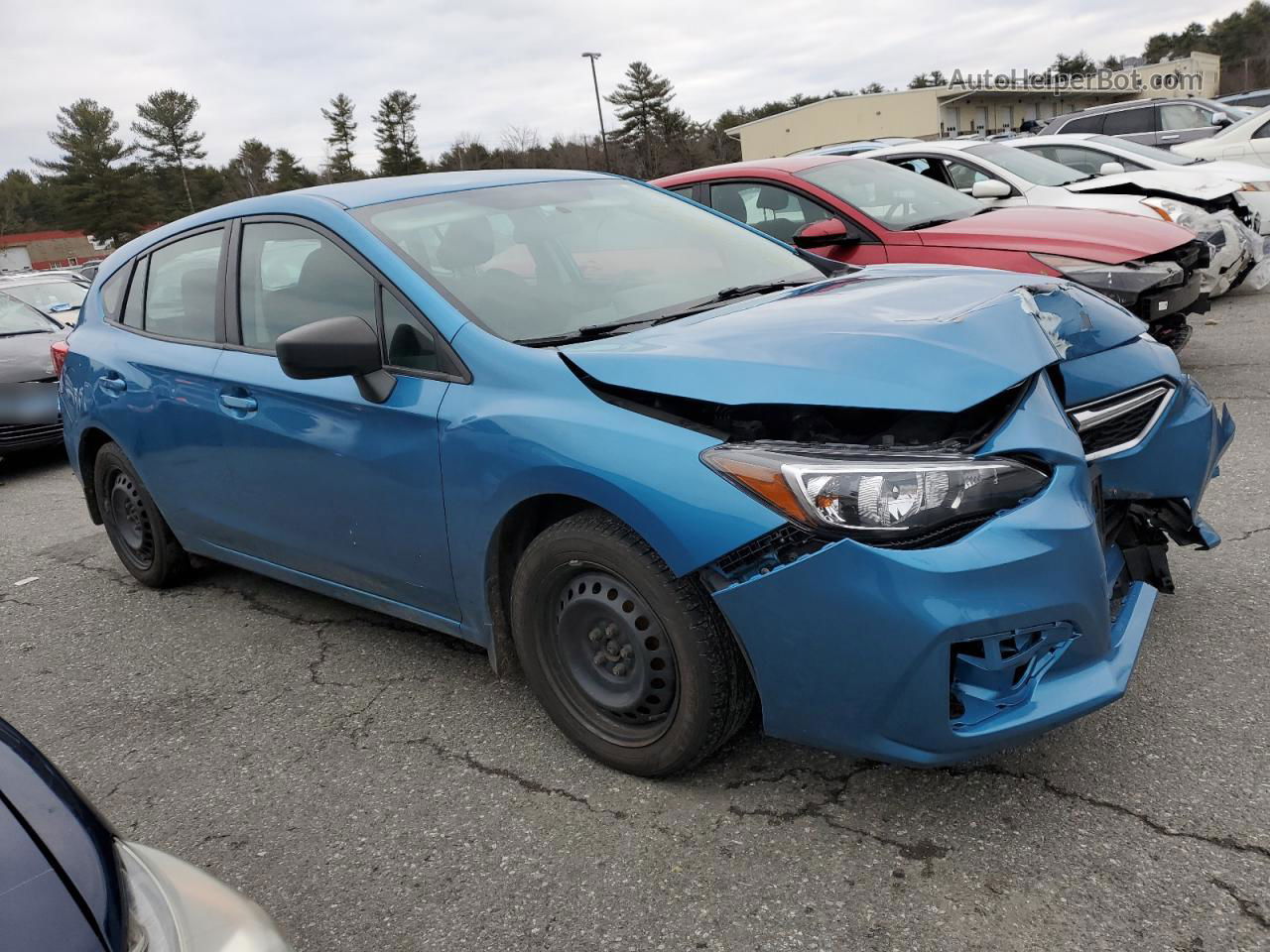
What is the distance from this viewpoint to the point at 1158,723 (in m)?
2.72

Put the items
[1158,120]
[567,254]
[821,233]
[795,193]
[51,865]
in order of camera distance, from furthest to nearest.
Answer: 1. [1158,120]
2. [795,193]
3. [821,233]
4. [567,254]
5. [51,865]

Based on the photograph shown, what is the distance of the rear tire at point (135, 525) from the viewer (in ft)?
14.6

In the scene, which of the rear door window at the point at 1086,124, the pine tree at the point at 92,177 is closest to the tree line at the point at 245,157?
the pine tree at the point at 92,177

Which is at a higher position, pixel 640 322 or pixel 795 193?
pixel 795 193

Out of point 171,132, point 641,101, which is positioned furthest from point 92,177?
point 641,101

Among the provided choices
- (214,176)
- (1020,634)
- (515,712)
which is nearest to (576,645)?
(515,712)

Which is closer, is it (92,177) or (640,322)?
(640,322)

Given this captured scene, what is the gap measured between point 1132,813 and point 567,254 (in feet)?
7.20

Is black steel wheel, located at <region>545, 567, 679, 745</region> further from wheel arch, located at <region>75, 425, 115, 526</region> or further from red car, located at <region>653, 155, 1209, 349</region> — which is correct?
red car, located at <region>653, 155, 1209, 349</region>

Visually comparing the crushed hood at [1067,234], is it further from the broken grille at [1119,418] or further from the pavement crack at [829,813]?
the pavement crack at [829,813]

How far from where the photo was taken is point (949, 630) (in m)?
2.10

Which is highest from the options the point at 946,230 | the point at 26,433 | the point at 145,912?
the point at 946,230

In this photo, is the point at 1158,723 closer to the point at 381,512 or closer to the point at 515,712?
the point at 515,712

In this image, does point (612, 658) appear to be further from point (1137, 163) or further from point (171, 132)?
point (171, 132)
